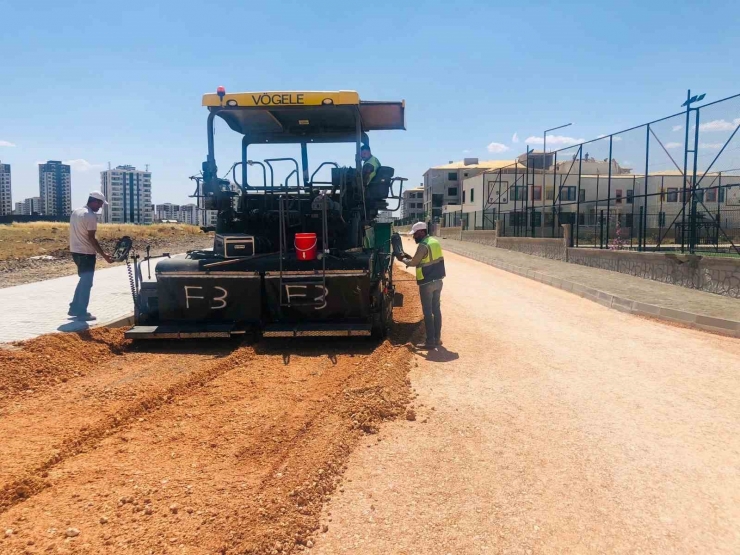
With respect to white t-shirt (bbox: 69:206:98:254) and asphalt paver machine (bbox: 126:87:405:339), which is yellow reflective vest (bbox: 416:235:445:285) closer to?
asphalt paver machine (bbox: 126:87:405:339)

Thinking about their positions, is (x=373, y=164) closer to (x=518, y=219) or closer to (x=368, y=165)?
(x=368, y=165)

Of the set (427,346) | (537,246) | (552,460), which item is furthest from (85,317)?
(537,246)

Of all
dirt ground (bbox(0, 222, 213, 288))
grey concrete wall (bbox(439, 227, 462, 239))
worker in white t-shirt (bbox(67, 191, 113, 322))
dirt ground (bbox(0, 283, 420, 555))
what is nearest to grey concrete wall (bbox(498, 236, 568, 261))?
dirt ground (bbox(0, 222, 213, 288))

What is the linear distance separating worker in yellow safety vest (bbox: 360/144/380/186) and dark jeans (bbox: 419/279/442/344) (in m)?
1.52

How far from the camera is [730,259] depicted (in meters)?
11.2

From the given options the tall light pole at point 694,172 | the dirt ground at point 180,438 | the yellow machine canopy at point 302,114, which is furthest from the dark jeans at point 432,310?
the tall light pole at point 694,172

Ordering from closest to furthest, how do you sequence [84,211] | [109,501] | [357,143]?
[109,501]
[357,143]
[84,211]

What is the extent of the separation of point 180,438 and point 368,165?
4306 millimetres

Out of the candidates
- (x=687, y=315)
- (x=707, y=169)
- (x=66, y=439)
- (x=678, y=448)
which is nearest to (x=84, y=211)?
(x=66, y=439)

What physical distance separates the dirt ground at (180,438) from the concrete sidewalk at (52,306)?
931 millimetres

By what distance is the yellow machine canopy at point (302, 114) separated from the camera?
22.8 ft

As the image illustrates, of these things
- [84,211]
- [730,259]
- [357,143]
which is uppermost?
[357,143]

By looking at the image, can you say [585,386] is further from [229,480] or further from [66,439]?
[66,439]

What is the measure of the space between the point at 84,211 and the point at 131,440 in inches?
190
